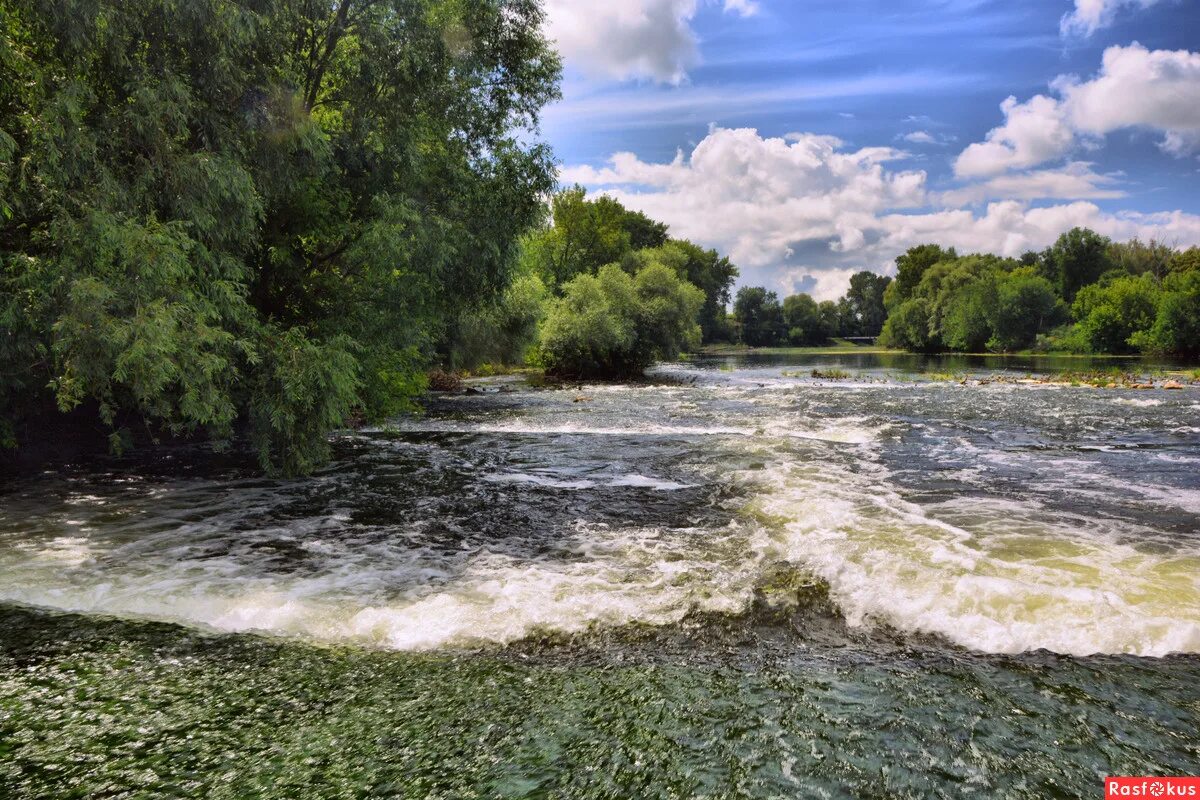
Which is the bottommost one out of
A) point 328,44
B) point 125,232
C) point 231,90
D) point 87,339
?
point 87,339

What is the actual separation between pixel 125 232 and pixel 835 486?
12169 mm

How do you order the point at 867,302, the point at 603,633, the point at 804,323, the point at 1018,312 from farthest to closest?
the point at 867,302
the point at 804,323
the point at 1018,312
the point at 603,633

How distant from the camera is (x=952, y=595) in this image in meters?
6.83

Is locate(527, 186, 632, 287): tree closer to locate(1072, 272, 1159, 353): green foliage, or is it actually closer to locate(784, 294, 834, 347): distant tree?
locate(1072, 272, 1159, 353): green foliage

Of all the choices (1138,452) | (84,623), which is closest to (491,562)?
(84,623)

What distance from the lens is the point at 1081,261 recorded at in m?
112

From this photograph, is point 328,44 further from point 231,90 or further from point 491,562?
point 491,562

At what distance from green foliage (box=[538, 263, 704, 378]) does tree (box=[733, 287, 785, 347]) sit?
10307cm

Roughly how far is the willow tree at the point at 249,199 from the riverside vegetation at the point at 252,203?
46 mm

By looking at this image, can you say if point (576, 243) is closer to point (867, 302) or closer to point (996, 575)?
point (996, 575)

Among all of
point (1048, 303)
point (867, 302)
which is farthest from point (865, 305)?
point (1048, 303)

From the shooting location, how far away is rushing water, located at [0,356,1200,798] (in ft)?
13.5

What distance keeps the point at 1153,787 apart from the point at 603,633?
391 centimetres

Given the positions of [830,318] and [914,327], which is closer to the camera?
[914,327]
